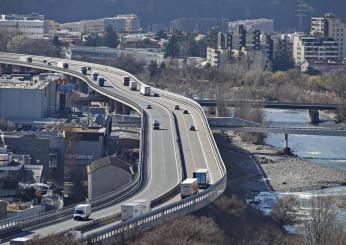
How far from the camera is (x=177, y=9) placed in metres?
56.0

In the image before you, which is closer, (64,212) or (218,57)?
(64,212)

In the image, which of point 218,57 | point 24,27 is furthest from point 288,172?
point 24,27

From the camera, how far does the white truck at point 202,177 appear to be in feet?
44.7

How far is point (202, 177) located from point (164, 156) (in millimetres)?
2175

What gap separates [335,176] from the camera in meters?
18.0

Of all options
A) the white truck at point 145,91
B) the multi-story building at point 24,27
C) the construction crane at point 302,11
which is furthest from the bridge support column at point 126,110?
the construction crane at point 302,11

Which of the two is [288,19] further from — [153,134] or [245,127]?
[153,134]

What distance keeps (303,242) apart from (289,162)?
749cm

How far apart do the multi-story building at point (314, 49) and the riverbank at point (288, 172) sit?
Answer: 51.3 ft

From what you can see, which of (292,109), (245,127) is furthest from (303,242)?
(292,109)

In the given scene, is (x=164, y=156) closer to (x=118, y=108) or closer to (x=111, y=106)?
(x=118, y=108)

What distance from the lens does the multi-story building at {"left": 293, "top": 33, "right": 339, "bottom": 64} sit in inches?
1436

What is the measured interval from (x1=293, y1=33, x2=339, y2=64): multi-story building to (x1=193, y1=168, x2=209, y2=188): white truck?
74.1 ft

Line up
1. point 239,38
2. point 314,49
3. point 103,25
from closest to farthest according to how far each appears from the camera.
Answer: point 314,49
point 239,38
point 103,25
